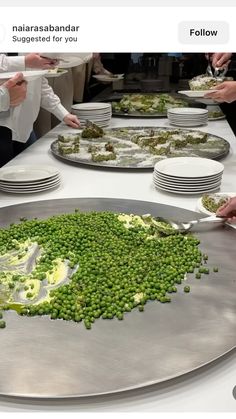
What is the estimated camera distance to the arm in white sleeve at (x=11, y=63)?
2453 millimetres

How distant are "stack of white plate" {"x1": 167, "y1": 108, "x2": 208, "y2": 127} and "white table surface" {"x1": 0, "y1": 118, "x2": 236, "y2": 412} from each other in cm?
6

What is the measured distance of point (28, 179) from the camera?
186 centimetres

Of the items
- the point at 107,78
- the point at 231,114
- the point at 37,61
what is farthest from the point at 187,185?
the point at 231,114

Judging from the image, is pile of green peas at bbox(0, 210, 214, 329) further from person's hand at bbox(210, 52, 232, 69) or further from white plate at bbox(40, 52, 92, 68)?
person's hand at bbox(210, 52, 232, 69)

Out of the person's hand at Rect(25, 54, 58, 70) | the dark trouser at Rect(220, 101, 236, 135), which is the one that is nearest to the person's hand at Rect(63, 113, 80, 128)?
the person's hand at Rect(25, 54, 58, 70)

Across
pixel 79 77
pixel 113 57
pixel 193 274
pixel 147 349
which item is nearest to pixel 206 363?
pixel 147 349

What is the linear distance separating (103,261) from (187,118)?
70.5 inches

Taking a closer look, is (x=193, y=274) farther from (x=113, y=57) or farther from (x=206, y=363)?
(x=113, y=57)

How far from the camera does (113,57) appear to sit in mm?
4793

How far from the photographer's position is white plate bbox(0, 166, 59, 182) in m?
1.88

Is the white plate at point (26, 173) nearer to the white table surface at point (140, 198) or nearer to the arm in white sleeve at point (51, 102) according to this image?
the white table surface at point (140, 198)

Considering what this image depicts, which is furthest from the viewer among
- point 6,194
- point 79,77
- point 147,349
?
point 79,77

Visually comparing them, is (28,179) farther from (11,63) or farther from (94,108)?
(94,108)
